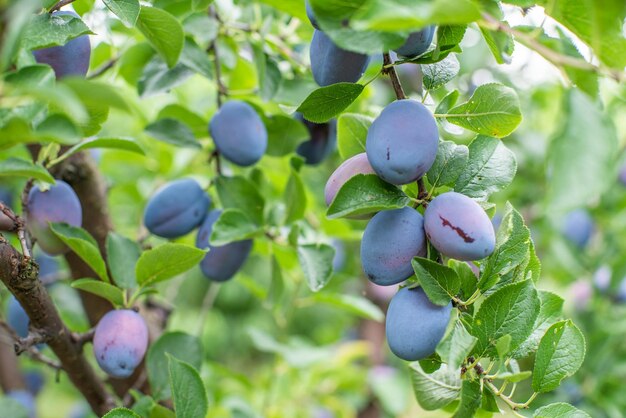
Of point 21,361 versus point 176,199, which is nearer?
point 176,199

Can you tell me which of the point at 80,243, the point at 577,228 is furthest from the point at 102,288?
the point at 577,228

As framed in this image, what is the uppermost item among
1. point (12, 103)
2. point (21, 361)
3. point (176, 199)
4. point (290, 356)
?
point (12, 103)

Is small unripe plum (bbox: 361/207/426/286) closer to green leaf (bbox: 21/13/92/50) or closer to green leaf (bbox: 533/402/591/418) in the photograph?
green leaf (bbox: 533/402/591/418)

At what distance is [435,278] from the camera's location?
45 cm

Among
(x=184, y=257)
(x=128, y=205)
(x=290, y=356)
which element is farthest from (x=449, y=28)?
(x=128, y=205)

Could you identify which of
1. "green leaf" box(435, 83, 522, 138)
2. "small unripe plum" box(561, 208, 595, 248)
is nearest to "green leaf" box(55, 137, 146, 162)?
"green leaf" box(435, 83, 522, 138)

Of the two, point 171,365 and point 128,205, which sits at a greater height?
point 171,365

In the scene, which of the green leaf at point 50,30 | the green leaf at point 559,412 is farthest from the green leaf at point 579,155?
the green leaf at point 50,30

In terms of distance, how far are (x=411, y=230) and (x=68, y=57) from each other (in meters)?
0.30

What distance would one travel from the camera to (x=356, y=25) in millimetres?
330

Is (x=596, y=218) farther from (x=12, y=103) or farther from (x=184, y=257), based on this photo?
(x=12, y=103)

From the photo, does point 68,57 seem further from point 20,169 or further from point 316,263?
point 316,263

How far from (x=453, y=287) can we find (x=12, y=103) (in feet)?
1.00

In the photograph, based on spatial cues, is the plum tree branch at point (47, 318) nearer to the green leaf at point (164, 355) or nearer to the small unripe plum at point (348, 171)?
the green leaf at point (164, 355)
